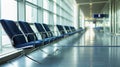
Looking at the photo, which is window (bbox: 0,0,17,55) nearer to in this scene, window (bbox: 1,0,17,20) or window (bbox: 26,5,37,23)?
window (bbox: 1,0,17,20)

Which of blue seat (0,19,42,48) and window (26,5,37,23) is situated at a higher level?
window (26,5,37,23)

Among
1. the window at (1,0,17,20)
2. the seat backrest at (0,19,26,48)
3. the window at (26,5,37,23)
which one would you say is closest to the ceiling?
A: the window at (26,5,37,23)

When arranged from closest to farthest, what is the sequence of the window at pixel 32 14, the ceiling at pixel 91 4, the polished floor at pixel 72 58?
1. the polished floor at pixel 72 58
2. the window at pixel 32 14
3. the ceiling at pixel 91 4

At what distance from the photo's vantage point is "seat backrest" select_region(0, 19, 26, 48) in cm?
355

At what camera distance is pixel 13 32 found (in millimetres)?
3797

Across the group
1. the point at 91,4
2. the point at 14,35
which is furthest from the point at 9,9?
the point at 91,4

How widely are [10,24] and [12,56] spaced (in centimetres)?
74

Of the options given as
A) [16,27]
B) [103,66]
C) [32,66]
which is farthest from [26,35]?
[103,66]

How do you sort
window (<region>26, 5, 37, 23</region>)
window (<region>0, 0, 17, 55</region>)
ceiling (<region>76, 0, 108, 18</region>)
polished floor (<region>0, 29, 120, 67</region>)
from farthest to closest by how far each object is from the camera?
ceiling (<region>76, 0, 108, 18</region>), window (<region>26, 5, 37, 23</region>), window (<region>0, 0, 17, 55</region>), polished floor (<region>0, 29, 120, 67</region>)

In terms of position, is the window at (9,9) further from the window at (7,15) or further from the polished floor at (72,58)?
the polished floor at (72,58)

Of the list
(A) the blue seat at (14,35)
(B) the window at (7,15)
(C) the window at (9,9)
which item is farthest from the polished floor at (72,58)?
(C) the window at (9,9)

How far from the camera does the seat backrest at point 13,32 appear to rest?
11.6 feet

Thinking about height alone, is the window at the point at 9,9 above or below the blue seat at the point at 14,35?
above

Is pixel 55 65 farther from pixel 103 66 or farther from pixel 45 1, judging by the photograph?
pixel 45 1
